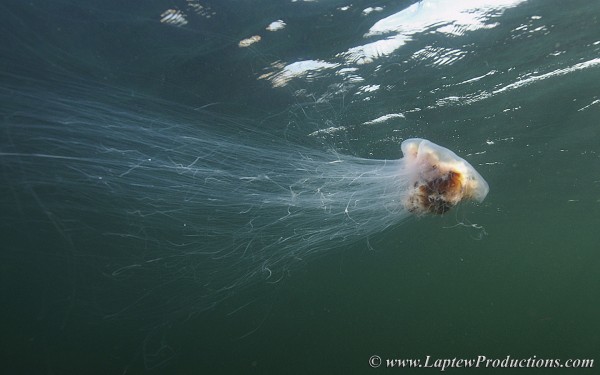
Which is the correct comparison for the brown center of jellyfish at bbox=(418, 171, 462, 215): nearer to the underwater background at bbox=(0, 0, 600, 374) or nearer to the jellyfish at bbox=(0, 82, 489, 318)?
the jellyfish at bbox=(0, 82, 489, 318)

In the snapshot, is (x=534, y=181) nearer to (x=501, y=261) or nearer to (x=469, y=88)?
(x=469, y=88)

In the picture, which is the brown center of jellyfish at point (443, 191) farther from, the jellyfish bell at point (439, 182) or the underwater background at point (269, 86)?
the underwater background at point (269, 86)

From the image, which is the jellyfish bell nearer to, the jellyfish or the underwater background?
the jellyfish

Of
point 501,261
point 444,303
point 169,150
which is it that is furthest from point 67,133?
point 444,303

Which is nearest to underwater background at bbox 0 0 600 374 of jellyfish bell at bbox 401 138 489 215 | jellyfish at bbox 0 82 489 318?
jellyfish at bbox 0 82 489 318

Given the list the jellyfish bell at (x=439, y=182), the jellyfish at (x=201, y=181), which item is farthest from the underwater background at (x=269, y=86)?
the jellyfish bell at (x=439, y=182)

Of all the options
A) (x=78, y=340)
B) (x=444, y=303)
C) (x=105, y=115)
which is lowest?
(x=444, y=303)

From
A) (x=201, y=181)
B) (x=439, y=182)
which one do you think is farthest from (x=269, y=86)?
(x=439, y=182)

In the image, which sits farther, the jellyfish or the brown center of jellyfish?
the brown center of jellyfish
